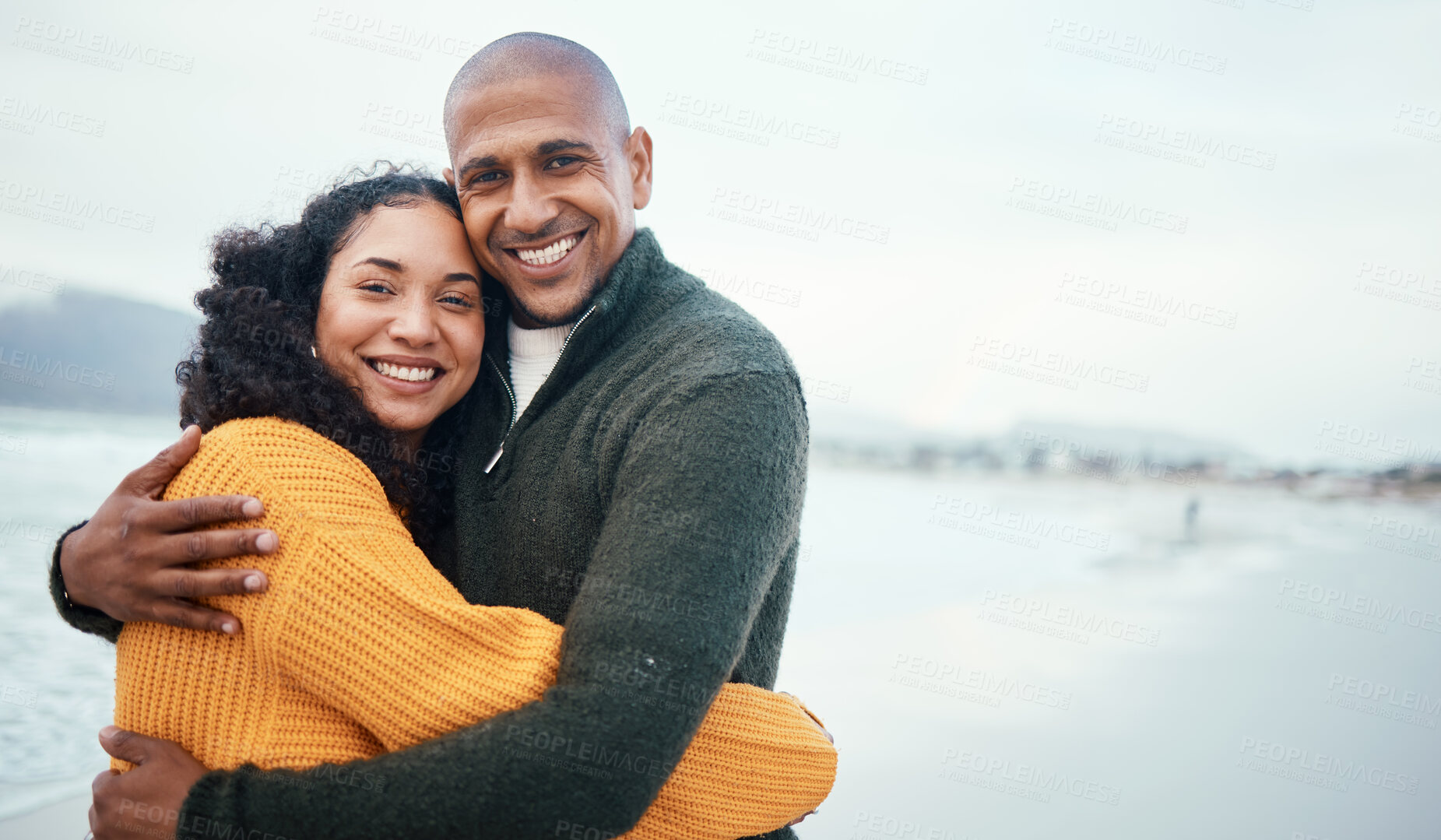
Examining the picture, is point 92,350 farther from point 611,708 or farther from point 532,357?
point 611,708

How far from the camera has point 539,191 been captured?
174 cm

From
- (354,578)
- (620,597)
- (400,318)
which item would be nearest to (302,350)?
(400,318)

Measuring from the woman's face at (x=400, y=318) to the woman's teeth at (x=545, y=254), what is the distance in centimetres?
11

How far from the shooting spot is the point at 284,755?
1165mm

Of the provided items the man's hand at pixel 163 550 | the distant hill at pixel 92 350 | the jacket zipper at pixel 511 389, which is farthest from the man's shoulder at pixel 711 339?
the distant hill at pixel 92 350

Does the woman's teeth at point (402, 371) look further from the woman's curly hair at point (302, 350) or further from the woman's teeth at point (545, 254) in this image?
the woman's teeth at point (545, 254)

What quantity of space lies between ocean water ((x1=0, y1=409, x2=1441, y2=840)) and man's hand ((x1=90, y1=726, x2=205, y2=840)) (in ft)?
8.32

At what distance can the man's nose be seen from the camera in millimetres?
1700

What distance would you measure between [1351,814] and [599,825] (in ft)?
11.8

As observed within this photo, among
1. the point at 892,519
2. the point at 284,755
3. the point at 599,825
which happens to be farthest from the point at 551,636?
the point at 892,519

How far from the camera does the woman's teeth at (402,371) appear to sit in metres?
1.62

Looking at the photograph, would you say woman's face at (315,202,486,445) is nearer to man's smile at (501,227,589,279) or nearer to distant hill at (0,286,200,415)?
man's smile at (501,227,589,279)

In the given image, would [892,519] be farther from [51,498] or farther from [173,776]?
[173,776]

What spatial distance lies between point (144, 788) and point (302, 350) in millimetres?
692
